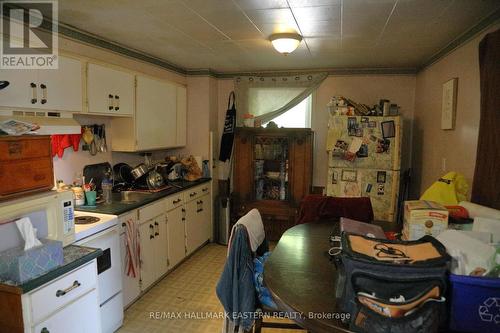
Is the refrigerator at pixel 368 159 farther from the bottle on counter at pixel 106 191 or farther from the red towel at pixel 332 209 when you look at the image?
the bottle on counter at pixel 106 191

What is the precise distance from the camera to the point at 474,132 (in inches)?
94.3

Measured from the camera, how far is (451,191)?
2.39m

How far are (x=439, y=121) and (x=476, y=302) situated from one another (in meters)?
2.55

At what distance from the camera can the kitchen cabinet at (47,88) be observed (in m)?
2.03

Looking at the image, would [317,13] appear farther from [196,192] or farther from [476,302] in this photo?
[196,192]

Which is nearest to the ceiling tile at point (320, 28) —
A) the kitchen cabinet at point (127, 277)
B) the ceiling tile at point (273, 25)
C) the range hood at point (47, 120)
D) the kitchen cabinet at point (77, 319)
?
the ceiling tile at point (273, 25)

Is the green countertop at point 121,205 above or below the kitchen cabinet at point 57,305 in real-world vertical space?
above

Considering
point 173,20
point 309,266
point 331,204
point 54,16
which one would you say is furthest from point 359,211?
point 54,16

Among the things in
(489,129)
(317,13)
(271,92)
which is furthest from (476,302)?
(271,92)

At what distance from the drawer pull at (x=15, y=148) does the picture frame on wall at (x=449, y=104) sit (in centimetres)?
314

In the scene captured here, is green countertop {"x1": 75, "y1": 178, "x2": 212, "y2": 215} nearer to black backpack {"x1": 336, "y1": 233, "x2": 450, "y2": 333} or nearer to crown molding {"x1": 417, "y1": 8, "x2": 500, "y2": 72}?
black backpack {"x1": 336, "y1": 233, "x2": 450, "y2": 333}

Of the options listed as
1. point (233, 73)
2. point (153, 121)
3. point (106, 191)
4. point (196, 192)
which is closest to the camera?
point (106, 191)

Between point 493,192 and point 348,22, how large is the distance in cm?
148

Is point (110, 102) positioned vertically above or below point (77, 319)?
above
